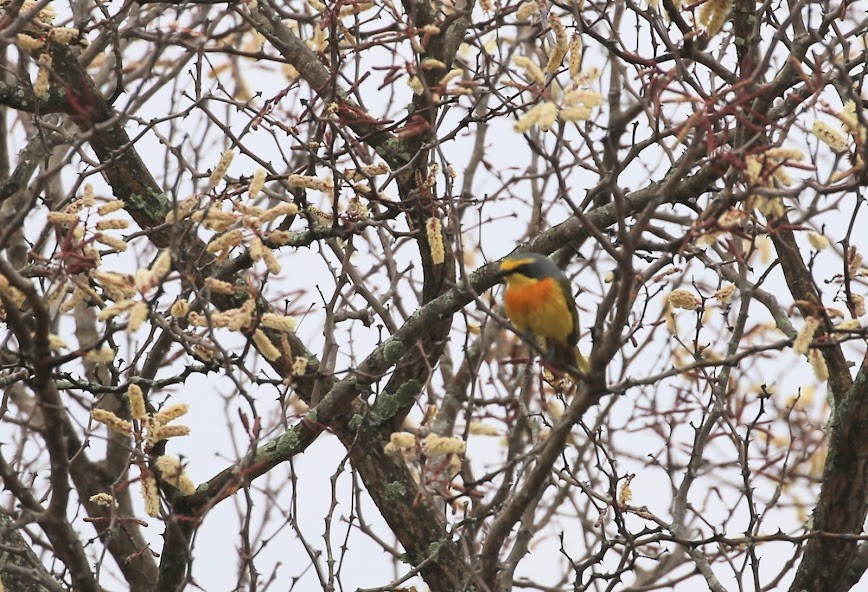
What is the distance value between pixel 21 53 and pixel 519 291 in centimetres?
260

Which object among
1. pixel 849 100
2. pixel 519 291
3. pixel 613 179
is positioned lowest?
pixel 613 179

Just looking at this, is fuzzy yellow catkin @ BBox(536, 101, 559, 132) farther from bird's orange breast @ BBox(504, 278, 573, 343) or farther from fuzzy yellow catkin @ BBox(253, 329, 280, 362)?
bird's orange breast @ BBox(504, 278, 573, 343)

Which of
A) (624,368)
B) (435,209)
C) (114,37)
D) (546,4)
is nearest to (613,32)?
(546,4)

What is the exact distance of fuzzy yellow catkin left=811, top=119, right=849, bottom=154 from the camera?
345cm

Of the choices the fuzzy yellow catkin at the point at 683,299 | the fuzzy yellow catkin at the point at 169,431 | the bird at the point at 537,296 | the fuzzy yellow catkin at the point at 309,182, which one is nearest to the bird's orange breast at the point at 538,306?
the bird at the point at 537,296

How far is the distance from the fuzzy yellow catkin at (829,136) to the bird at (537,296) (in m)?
1.64

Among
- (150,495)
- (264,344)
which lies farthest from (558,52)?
(150,495)

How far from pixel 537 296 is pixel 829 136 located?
1755 mm

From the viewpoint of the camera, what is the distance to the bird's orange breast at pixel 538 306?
4.93m

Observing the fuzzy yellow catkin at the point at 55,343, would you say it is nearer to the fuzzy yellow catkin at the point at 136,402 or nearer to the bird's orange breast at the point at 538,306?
the fuzzy yellow catkin at the point at 136,402

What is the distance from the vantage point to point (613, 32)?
4613 millimetres

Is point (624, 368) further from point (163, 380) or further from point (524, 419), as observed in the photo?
point (163, 380)

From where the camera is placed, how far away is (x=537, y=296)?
4926 mm

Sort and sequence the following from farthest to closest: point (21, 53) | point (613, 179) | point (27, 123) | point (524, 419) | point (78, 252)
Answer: point (27, 123) < point (524, 419) < point (21, 53) < point (78, 252) < point (613, 179)
